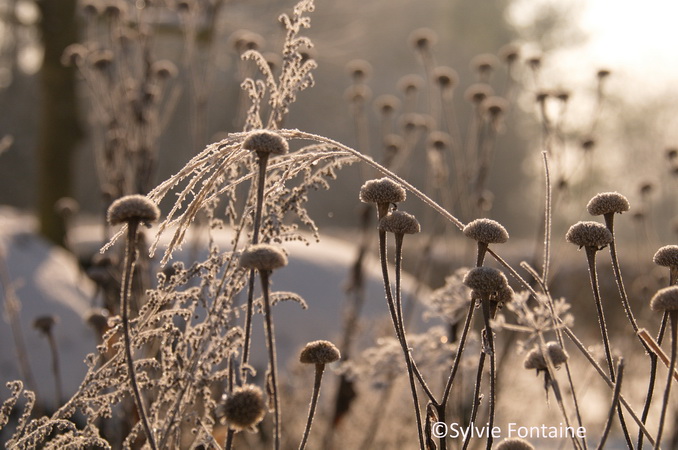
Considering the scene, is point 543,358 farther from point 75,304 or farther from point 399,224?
point 75,304

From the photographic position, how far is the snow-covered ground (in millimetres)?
3777

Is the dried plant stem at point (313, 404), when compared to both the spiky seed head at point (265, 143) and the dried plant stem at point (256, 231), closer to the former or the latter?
the dried plant stem at point (256, 231)

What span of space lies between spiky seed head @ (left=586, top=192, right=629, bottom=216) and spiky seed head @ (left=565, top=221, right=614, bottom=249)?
0.32ft

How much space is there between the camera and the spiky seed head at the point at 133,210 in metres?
0.73

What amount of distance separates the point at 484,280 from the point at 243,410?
0.28m

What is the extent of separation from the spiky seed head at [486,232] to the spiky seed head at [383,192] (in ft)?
0.28

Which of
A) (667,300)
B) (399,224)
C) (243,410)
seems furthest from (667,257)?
(243,410)

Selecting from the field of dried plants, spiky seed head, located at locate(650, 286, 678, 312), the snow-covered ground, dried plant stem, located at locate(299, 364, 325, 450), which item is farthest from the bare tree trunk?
spiky seed head, located at locate(650, 286, 678, 312)

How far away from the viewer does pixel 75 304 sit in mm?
4340

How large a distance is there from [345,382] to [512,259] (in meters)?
8.13

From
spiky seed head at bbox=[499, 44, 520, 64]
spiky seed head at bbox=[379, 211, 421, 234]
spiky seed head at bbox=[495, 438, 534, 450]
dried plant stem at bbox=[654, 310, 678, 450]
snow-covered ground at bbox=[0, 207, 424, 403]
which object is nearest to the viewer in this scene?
dried plant stem at bbox=[654, 310, 678, 450]

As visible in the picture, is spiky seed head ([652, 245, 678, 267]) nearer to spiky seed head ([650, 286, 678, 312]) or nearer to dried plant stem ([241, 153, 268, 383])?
spiky seed head ([650, 286, 678, 312])

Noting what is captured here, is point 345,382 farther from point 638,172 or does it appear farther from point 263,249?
point 638,172

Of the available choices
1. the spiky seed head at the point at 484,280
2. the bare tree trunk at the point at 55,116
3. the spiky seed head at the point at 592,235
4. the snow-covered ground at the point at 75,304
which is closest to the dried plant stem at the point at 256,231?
the spiky seed head at the point at 484,280
